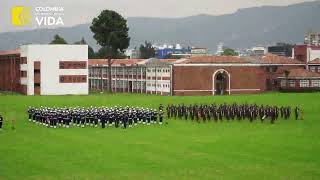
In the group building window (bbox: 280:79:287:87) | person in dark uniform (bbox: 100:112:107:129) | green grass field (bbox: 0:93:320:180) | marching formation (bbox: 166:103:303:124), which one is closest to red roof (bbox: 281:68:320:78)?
building window (bbox: 280:79:287:87)

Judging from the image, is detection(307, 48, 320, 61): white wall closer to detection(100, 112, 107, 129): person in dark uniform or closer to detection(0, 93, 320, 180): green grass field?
detection(0, 93, 320, 180): green grass field

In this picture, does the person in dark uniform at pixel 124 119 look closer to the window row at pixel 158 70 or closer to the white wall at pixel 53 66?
the window row at pixel 158 70

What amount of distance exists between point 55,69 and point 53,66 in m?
0.37

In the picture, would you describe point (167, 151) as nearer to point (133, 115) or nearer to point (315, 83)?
point (133, 115)

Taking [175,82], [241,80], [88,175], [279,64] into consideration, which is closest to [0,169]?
[88,175]

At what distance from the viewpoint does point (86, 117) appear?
3244 centimetres

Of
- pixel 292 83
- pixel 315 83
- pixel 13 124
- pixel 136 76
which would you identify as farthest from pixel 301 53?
pixel 13 124

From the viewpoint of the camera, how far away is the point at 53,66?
63.5 metres

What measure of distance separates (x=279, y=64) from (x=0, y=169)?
178 feet

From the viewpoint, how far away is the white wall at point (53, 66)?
63.4m

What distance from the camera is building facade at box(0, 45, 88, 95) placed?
6344cm

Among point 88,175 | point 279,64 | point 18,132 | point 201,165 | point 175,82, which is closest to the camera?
point 88,175

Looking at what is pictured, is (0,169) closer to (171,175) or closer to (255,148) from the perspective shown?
(171,175)

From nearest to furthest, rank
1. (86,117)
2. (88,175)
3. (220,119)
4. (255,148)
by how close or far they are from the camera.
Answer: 1. (88,175)
2. (255,148)
3. (86,117)
4. (220,119)
